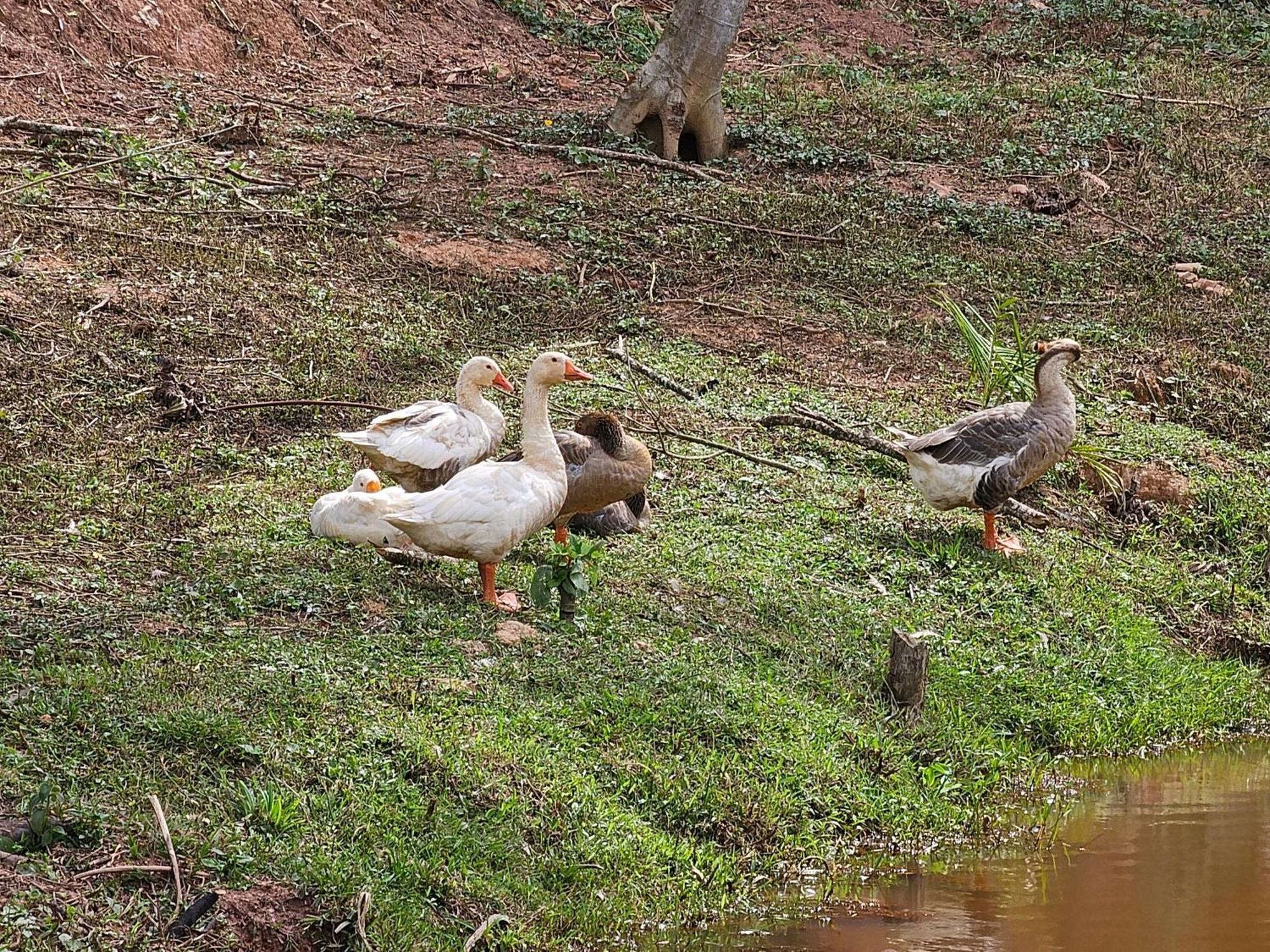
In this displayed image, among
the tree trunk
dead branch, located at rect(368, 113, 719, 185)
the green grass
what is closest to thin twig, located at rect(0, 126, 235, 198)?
the green grass

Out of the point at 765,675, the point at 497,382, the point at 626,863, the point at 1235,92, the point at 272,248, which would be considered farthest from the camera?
the point at 1235,92

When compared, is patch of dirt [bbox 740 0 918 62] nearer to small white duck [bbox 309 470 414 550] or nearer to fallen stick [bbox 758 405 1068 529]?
fallen stick [bbox 758 405 1068 529]

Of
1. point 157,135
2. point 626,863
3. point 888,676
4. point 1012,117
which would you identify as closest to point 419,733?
point 626,863

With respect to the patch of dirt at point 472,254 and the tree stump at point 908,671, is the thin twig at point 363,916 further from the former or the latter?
the patch of dirt at point 472,254

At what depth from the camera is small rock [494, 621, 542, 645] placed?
22.5 ft

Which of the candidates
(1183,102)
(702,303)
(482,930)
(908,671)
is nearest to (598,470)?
(908,671)

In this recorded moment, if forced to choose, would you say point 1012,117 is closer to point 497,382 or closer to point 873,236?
point 873,236

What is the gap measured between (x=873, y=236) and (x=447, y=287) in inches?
163

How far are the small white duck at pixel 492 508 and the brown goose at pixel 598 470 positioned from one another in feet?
1.87

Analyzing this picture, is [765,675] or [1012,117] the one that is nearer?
[765,675]

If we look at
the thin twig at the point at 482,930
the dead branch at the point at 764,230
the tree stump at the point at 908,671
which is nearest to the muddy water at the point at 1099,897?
the thin twig at the point at 482,930

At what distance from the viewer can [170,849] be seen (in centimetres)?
491

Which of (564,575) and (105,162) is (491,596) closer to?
(564,575)

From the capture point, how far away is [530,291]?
40.6 feet
